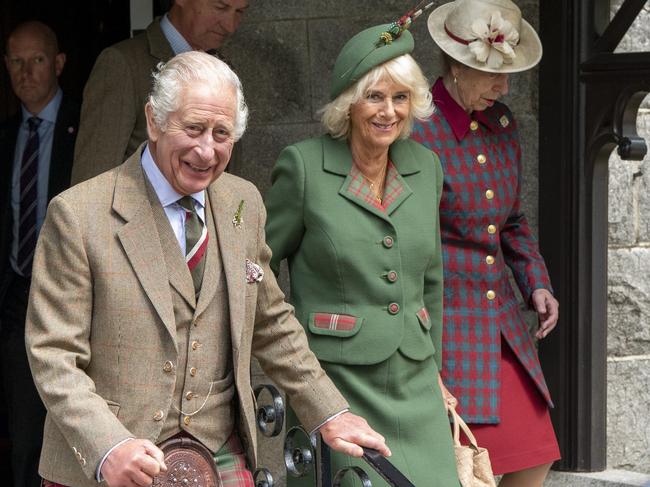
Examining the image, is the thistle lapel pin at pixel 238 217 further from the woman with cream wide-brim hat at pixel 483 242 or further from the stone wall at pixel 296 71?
the stone wall at pixel 296 71

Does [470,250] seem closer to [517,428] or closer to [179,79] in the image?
[517,428]

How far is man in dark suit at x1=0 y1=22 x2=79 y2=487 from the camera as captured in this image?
17.0 ft

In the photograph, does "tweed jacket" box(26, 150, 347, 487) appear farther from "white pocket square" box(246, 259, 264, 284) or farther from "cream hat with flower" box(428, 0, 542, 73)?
"cream hat with flower" box(428, 0, 542, 73)

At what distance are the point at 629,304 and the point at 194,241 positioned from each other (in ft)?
8.68

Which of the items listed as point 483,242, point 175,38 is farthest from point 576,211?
point 175,38

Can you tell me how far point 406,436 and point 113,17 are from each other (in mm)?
2694

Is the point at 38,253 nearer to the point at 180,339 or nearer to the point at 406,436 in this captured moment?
the point at 180,339

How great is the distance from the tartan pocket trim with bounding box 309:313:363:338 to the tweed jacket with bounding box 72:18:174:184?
33.2 inches

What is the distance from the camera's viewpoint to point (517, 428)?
4.78m

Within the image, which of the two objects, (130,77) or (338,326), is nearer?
(338,326)

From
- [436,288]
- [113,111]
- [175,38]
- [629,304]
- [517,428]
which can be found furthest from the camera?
[629,304]

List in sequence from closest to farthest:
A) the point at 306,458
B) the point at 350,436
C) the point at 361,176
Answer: the point at 350,436 → the point at 306,458 → the point at 361,176

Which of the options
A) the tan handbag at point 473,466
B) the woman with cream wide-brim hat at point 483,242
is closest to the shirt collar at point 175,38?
the woman with cream wide-brim hat at point 483,242

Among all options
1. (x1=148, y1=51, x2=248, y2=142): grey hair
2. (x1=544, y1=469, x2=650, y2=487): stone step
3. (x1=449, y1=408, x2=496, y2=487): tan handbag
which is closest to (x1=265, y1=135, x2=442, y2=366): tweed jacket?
(x1=449, y1=408, x2=496, y2=487): tan handbag
